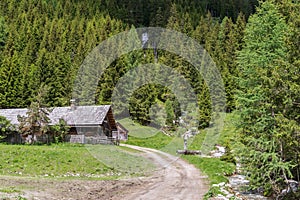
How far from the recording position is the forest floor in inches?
684

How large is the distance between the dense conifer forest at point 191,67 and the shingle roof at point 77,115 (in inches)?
431

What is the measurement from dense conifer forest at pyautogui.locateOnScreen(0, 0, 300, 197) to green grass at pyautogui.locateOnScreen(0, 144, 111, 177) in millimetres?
11805

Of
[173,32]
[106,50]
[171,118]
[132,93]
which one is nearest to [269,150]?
[171,118]

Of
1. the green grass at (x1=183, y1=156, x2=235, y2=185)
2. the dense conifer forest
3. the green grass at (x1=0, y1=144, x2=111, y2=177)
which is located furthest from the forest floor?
the dense conifer forest

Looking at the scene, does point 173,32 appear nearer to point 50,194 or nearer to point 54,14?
point 54,14

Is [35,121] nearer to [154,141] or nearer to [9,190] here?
[154,141]

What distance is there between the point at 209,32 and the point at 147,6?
43.1 meters

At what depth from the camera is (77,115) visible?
45188 mm

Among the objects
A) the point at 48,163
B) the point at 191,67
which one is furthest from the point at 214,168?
the point at 191,67

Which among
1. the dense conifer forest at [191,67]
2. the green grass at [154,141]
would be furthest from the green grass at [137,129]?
the dense conifer forest at [191,67]

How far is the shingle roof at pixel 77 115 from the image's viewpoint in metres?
43.7

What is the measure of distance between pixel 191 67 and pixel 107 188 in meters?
48.4

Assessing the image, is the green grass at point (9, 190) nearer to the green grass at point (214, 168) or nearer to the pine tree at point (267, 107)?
the pine tree at point (267, 107)

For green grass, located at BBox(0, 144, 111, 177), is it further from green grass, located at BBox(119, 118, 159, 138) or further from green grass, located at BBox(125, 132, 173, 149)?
green grass, located at BBox(119, 118, 159, 138)
